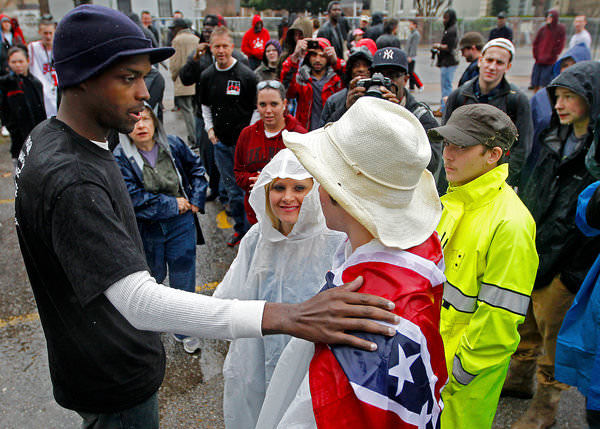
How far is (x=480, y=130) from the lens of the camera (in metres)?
2.33

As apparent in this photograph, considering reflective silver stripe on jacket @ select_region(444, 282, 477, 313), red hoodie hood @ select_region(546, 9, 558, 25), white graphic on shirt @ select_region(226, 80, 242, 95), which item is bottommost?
reflective silver stripe on jacket @ select_region(444, 282, 477, 313)

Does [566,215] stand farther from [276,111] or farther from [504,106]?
[276,111]

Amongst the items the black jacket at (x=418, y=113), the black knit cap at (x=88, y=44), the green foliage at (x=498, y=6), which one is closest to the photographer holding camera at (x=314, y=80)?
the black jacket at (x=418, y=113)

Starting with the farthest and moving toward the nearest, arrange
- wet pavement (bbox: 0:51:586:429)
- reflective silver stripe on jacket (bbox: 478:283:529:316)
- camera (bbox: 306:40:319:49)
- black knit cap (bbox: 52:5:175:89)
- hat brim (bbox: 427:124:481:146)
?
camera (bbox: 306:40:319:49)
wet pavement (bbox: 0:51:586:429)
hat brim (bbox: 427:124:481:146)
reflective silver stripe on jacket (bbox: 478:283:529:316)
black knit cap (bbox: 52:5:175:89)

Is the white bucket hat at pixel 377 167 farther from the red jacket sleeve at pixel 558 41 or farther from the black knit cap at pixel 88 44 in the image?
the red jacket sleeve at pixel 558 41

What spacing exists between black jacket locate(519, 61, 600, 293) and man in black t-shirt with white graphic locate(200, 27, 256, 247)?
3155 mm

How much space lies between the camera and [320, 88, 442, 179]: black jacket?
11.9ft

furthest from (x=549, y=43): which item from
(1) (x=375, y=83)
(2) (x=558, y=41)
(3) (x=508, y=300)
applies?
(3) (x=508, y=300)

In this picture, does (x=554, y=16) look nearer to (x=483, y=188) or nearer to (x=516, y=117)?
(x=516, y=117)

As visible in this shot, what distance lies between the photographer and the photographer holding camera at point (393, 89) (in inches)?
142

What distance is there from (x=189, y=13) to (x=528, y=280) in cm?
4227

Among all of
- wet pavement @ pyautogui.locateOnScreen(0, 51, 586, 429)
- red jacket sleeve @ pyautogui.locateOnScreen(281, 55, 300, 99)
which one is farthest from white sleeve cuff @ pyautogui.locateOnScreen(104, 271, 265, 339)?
red jacket sleeve @ pyautogui.locateOnScreen(281, 55, 300, 99)

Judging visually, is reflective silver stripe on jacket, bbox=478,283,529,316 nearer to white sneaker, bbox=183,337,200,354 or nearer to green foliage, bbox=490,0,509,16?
white sneaker, bbox=183,337,200,354

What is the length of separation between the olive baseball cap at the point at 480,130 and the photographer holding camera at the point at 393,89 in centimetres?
107
